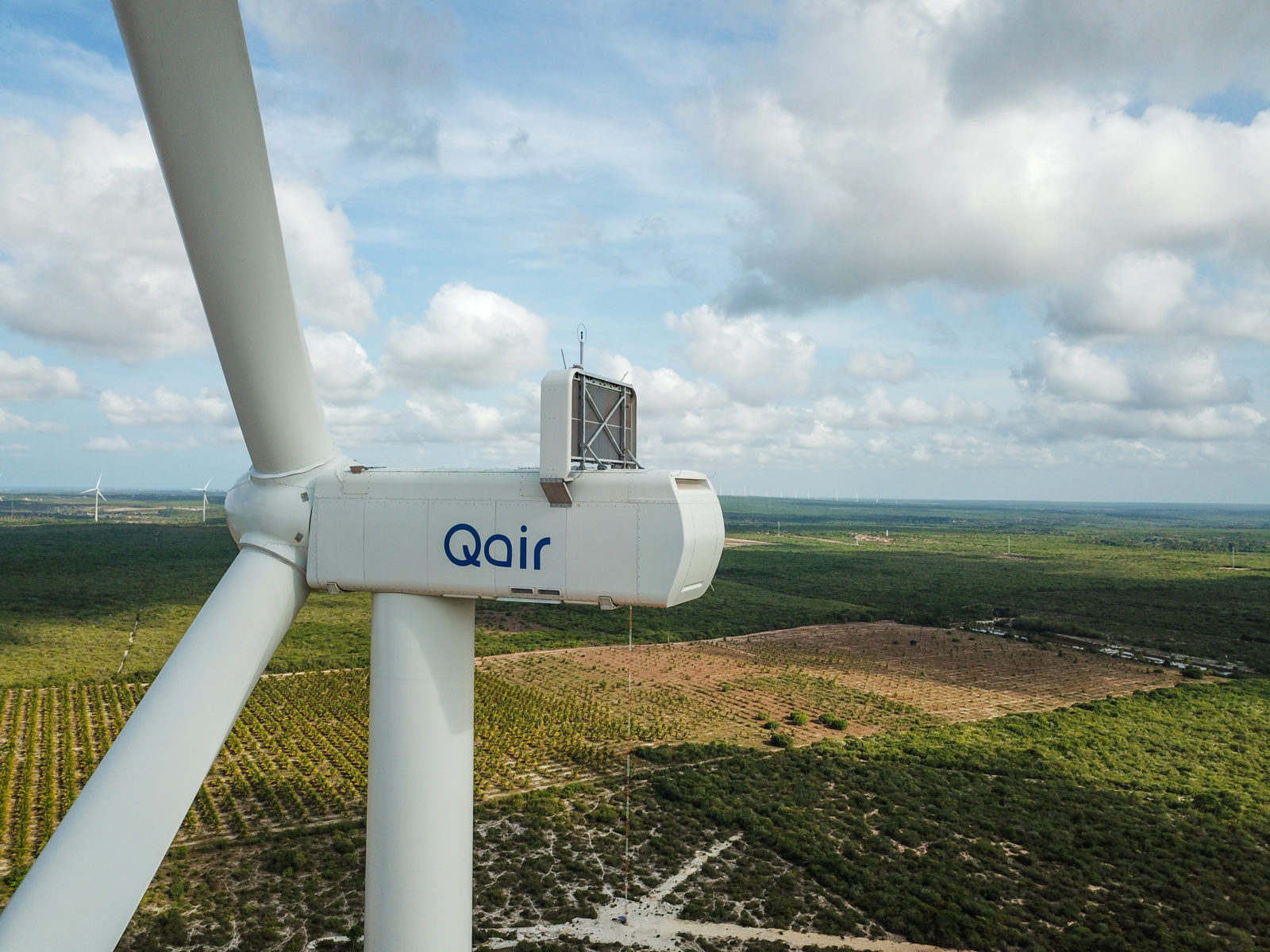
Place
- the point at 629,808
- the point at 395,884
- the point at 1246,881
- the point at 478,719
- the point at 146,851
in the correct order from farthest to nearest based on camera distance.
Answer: the point at 478,719, the point at 629,808, the point at 1246,881, the point at 395,884, the point at 146,851

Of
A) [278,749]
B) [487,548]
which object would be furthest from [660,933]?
[278,749]

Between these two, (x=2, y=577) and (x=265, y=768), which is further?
(x=2, y=577)

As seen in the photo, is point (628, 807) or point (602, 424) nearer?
point (602, 424)

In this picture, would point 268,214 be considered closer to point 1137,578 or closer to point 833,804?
point 833,804

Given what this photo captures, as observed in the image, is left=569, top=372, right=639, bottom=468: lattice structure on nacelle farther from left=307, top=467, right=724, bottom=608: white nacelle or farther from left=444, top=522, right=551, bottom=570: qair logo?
left=444, top=522, right=551, bottom=570: qair logo

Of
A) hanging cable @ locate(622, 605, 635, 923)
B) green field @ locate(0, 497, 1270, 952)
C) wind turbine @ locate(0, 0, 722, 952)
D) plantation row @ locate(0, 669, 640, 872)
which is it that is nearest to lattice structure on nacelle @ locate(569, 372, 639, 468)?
wind turbine @ locate(0, 0, 722, 952)

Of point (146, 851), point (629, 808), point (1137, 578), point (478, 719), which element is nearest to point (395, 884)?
point (146, 851)

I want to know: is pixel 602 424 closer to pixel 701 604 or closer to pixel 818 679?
pixel 818 679
